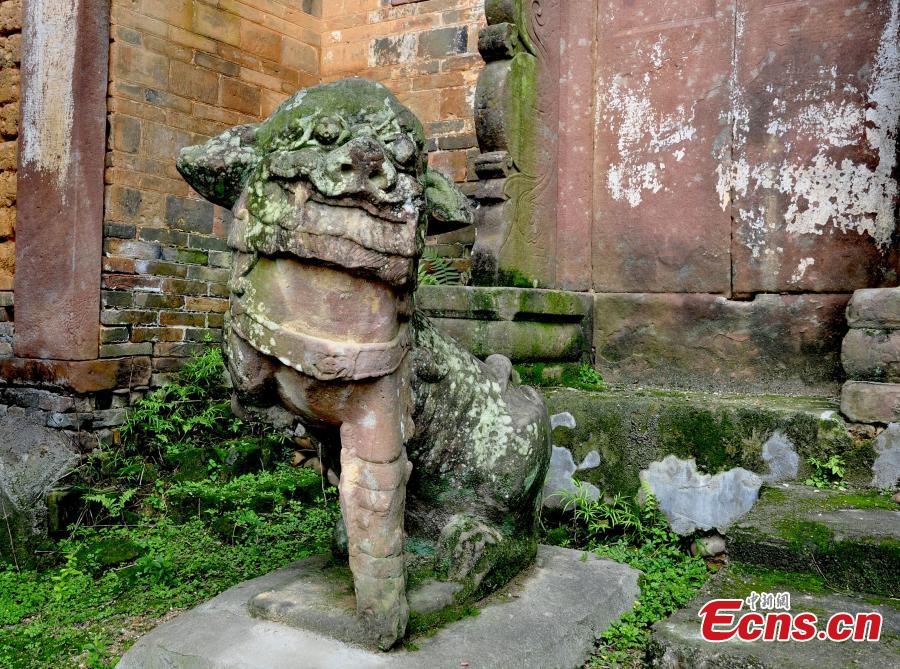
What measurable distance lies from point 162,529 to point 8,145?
10.4 ft

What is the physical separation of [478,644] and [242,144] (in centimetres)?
147

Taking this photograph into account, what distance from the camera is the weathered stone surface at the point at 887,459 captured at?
290 cm

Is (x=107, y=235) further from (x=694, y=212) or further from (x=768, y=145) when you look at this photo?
(x=768, y=145)

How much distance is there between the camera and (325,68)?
23.4 ft

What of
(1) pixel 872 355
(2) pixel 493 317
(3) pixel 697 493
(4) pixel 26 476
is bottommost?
(4) pixel 26 476

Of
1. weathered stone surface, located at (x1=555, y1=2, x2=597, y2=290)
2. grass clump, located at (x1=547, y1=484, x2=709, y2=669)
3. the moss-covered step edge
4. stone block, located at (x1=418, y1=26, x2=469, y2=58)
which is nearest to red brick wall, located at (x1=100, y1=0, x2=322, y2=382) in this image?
stone block, located at (x1=418, y1=26, x2=469, y2=58)

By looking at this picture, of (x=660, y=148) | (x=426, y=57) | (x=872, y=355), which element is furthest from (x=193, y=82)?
(x=872, y=355)

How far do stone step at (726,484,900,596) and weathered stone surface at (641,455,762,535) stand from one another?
47cm

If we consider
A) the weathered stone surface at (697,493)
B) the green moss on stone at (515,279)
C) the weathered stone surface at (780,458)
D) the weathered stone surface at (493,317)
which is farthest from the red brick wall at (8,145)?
the weathered stone surface at (780,458)

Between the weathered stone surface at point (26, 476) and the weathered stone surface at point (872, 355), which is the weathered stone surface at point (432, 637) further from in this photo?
the weathered stone surface at point (26, 476)

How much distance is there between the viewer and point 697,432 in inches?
128

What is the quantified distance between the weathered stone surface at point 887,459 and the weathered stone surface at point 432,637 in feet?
3.96

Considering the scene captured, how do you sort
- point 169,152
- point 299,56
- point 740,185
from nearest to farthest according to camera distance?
point 740,185 → point 169,152 → point 299,56

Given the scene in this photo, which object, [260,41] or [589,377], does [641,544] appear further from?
[260,41]
